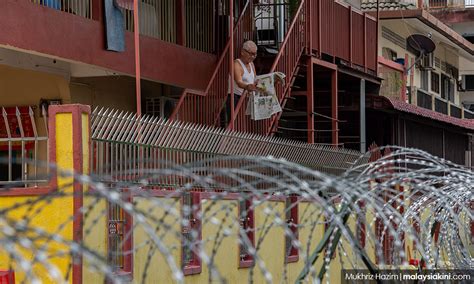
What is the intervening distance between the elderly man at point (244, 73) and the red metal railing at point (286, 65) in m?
0.20

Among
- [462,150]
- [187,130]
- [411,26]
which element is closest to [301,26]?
[187,130]

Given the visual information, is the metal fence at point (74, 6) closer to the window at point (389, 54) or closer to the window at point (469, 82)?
the window at point (389, 54)

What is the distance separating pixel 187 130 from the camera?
43.3 ft

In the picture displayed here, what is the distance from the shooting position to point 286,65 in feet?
59.9

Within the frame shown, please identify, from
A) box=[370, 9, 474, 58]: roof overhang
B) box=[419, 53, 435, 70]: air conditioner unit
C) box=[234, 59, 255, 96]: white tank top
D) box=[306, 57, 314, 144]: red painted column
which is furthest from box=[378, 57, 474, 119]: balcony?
box=[234, 59, 255, 96]: white tank top

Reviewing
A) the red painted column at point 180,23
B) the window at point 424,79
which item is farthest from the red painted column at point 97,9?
the window at point 424,79

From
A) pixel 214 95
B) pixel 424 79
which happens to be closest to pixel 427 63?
pixel 424 79

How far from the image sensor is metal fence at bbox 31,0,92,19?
13805 millimetres

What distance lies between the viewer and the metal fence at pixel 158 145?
11055mm

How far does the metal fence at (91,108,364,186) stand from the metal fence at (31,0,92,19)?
1415mm

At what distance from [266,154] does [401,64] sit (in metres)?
14.5

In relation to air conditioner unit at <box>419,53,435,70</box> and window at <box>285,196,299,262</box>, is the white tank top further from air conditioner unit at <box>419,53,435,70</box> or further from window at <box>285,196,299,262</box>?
air conditioner unit at <box>419,53,435,70</box>

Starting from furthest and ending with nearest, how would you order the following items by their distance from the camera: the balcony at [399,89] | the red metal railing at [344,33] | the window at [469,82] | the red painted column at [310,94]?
the window at [469,82], the balcony at [399,89], the red metal railing at [344,33], the red painted column at [310,94]

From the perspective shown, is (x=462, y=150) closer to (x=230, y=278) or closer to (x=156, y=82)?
(x=156, y=82)
